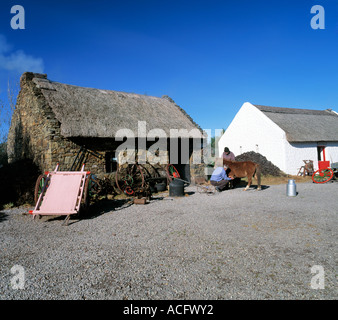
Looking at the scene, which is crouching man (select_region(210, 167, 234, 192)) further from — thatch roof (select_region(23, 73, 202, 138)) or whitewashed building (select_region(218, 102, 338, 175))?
whitewashed building (select_region(218, 102, 338, 175))

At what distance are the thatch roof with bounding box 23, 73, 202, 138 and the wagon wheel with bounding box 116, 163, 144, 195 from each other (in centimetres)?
198

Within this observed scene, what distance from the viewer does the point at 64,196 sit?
6.48 meters

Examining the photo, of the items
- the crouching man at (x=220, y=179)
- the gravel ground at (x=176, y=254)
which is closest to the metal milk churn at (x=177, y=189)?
the crouching man at (x=220, y=179)

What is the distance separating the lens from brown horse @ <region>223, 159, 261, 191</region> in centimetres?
994

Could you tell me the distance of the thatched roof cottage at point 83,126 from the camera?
990 cm

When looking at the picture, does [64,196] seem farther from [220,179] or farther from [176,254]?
[220,179]

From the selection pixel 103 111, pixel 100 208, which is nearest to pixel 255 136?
pixel 103 111

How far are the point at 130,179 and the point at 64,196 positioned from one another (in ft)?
11.4

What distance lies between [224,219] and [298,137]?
14.6m

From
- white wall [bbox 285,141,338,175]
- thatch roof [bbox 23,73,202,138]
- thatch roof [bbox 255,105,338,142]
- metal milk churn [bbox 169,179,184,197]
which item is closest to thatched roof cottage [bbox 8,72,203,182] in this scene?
thatch roof [bbox 23,73,202,138]

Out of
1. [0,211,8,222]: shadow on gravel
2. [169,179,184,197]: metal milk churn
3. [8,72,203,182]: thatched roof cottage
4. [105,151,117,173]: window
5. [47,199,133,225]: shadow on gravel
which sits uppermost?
[8,72,203,182]: thatched roof cottage

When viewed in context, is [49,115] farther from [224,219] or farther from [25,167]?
[224,219]

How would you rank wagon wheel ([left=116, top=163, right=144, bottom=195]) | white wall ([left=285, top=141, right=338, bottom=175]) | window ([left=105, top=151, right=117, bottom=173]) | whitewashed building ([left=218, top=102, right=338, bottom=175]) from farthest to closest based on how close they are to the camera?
whitewashed building ([left=218, top=102, right=338, bottom=175])
white wall ([left=285, top=141, right=338, bottom=175])
window ([left=105, top=151, right=117, bottom=173])
wagon wheel ([left=116, top=163, right=144, bottom=195])
